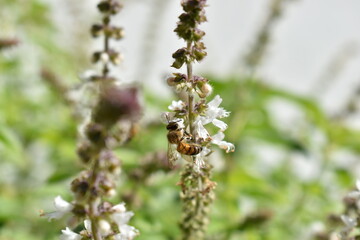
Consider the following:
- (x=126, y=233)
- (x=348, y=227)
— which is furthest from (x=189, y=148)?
(x=348, y=227)

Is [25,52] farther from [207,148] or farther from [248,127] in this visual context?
[207,148]

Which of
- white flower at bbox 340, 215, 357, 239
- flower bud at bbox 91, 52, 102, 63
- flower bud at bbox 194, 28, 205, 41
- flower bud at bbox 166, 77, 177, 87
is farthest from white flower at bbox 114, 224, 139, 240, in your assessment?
flower bud at bbox 91, 52, 102, 63

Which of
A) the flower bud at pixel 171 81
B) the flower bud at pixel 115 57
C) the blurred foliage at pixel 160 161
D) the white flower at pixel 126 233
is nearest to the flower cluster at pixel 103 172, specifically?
the white flower at pixel 126 233

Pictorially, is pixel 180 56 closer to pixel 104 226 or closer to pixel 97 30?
pixel 104 226

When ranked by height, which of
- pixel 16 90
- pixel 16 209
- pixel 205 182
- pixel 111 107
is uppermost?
pixel 16 90

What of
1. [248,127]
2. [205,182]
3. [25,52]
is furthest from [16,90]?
[205,182]

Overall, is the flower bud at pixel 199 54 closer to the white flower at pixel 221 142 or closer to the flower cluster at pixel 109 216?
the white flower at pixel 221 142
